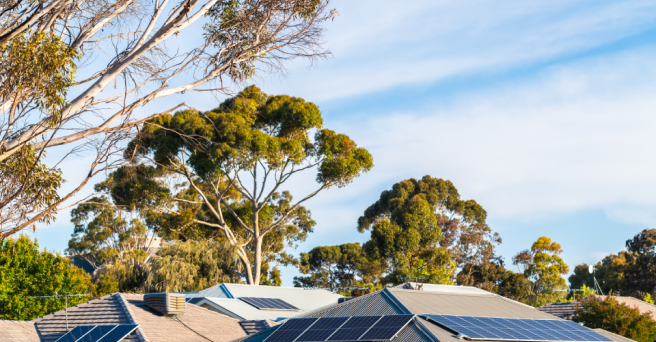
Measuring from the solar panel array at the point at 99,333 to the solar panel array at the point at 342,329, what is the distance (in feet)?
19.4

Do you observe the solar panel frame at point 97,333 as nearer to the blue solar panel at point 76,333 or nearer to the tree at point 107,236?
the blue solar panel at point 76,333

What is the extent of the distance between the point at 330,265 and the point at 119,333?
169 feet

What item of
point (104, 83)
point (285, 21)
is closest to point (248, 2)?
point (285, 21)

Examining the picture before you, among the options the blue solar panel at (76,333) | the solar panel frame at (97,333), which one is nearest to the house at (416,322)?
the solar panel frame at (97,333)

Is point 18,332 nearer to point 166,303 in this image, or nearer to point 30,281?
point 166,303

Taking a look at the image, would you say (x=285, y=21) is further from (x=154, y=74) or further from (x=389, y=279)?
(x=389, y=279)

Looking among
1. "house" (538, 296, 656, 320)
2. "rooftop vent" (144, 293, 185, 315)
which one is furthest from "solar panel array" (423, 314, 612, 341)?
"house" (538, 296, 656, 320)

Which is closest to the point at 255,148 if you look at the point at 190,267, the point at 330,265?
the point at 190,267

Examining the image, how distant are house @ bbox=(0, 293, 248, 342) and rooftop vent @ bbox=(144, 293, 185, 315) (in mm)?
43

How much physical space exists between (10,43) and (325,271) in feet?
188

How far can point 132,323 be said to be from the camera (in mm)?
18641

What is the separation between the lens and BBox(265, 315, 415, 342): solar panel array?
12.7 meters

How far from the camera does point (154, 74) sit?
15.3 m

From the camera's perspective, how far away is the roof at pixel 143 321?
19.0 meters
